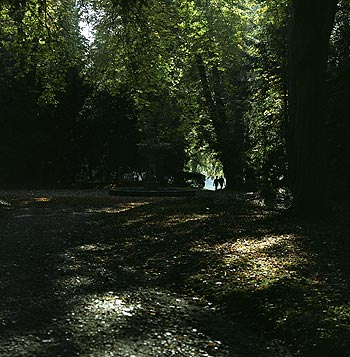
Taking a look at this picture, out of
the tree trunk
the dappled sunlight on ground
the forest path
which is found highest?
the tree trunk

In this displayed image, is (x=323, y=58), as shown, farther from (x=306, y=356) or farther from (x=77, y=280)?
(x=306, y=356)

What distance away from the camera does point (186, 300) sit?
A: 6.07 meters

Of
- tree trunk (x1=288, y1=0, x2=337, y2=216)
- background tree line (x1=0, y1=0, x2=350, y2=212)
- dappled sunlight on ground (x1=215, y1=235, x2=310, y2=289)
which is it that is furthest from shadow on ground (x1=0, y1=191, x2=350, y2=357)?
background tree line (x1=0, y1=0, x2=350, y2=212)

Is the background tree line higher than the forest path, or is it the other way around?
the background tree line

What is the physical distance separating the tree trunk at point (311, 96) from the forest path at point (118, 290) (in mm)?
1677

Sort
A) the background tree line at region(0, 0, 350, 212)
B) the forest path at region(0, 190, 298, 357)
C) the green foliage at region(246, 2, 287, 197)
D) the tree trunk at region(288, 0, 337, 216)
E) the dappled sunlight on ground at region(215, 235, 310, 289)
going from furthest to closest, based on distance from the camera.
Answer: the green foliage at region(246, 2, 287, 197) → the background tree line at region(0, 0, 350, 212) → the tree trunk at region(288, 0, 337, 216) → the dappled sunlight on ground at region(215, 235, 310, 289) → the forest path at region(0, 190, 298, 357)

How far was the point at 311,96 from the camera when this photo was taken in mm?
10352

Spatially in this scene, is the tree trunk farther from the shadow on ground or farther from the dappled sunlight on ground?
the dappled sunlight on ground

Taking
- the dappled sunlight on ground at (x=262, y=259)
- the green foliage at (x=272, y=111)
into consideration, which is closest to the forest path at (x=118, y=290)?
the dappled sunlight on ground at (x=262, y=259)

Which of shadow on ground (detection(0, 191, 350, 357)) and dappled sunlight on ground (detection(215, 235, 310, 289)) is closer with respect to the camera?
shadow on ground (detection(0, 191, 350, 357))

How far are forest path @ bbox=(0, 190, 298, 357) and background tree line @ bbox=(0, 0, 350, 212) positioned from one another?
6647 millimetres

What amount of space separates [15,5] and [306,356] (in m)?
12.4

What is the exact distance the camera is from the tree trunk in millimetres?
10250

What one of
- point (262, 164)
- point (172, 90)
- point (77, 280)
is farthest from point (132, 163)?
point (77, 280)
